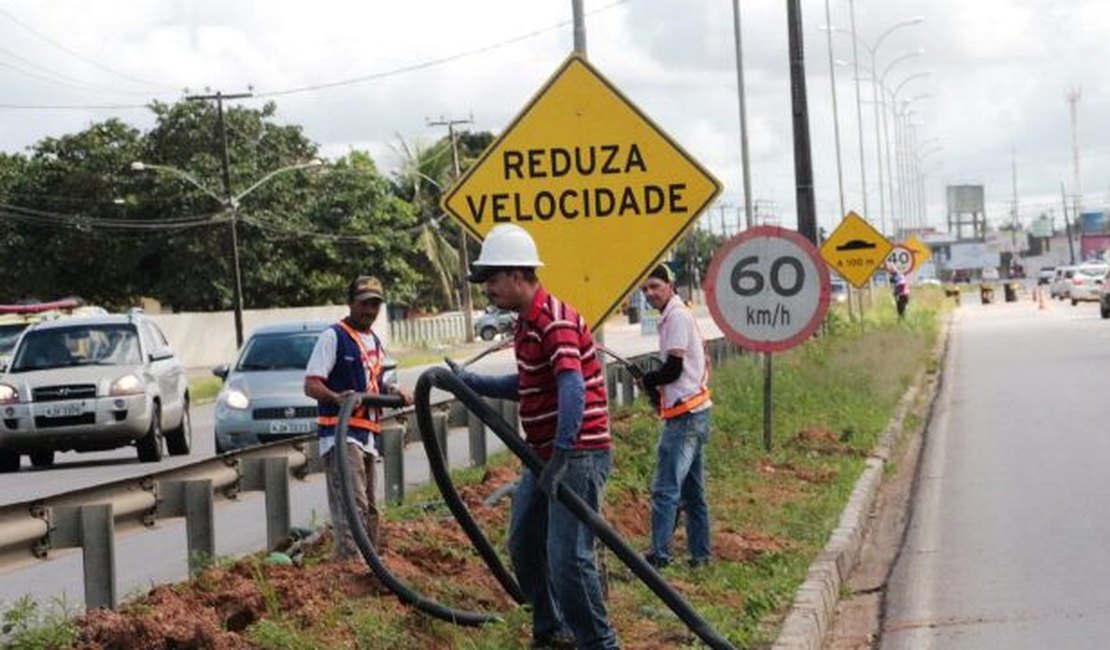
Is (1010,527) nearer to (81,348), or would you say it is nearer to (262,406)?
(262,406)

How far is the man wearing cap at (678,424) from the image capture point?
1180 centimetres

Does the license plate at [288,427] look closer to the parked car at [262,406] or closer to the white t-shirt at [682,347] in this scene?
the parked car at [262,406]

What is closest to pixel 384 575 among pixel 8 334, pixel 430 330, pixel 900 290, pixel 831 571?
pixel 831 571

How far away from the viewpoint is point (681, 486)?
12055 millimetres

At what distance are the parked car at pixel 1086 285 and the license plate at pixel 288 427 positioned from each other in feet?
207

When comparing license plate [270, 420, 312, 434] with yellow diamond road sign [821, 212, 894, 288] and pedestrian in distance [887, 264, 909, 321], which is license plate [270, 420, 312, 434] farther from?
pedestrian in distance [887, 264, 909, 321]

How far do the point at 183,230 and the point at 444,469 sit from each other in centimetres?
6756

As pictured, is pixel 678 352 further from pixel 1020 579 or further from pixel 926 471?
pixel 926 471

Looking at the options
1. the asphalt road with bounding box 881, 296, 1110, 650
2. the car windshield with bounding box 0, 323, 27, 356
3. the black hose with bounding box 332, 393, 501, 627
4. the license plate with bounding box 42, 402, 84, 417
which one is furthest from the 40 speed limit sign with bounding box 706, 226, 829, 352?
the car windshield with bounding box 0, 323, 27, 356

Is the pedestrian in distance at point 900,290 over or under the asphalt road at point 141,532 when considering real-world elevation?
over

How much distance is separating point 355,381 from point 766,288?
6563 mm

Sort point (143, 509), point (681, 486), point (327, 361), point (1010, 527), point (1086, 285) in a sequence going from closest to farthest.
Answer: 1. point (143, 509)
2. point (327, 361)
3. point (681, 486)
4. point (1010, 527)
5. point (1086, 285)

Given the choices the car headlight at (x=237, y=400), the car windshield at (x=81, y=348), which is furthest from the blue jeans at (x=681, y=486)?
the car windshield at (x=81, y=348)

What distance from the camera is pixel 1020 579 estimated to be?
12.1 metres
